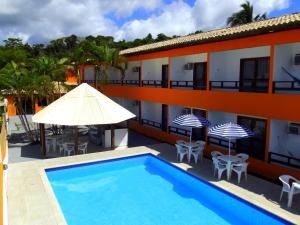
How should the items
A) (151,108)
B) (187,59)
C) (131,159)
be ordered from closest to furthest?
(131,159) < (187,59) < (151,108)

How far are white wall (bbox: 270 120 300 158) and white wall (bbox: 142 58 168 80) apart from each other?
1293 cm

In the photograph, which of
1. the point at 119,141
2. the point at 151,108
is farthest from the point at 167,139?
the point at 151,108

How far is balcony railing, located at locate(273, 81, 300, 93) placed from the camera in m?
13.3

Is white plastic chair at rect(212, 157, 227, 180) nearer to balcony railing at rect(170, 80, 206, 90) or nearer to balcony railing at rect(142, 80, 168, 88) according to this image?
balcony railing at rect(170, 80, 206, 90)

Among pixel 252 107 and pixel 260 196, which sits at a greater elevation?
pixel 252 107

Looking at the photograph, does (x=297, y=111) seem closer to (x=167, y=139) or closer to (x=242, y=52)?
(x=242, y=52)

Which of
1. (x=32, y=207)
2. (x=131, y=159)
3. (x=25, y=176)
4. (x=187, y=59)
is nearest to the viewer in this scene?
(x=32, y=207)

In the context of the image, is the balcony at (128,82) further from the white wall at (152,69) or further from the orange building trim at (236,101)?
the orange building trim at (236,101)

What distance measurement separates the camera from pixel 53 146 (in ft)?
64.9

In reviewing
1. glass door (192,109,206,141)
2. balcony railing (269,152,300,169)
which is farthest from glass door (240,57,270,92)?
glass door (192,109,206,141)

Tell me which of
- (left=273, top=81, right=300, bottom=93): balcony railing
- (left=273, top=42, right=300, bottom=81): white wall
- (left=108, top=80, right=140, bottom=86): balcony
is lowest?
(left=273, top=81, right=300, bottom=93): balcony railing

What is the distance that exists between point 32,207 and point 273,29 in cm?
1259

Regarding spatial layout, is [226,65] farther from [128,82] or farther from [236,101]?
[128,82]

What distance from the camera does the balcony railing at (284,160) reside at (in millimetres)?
13133
